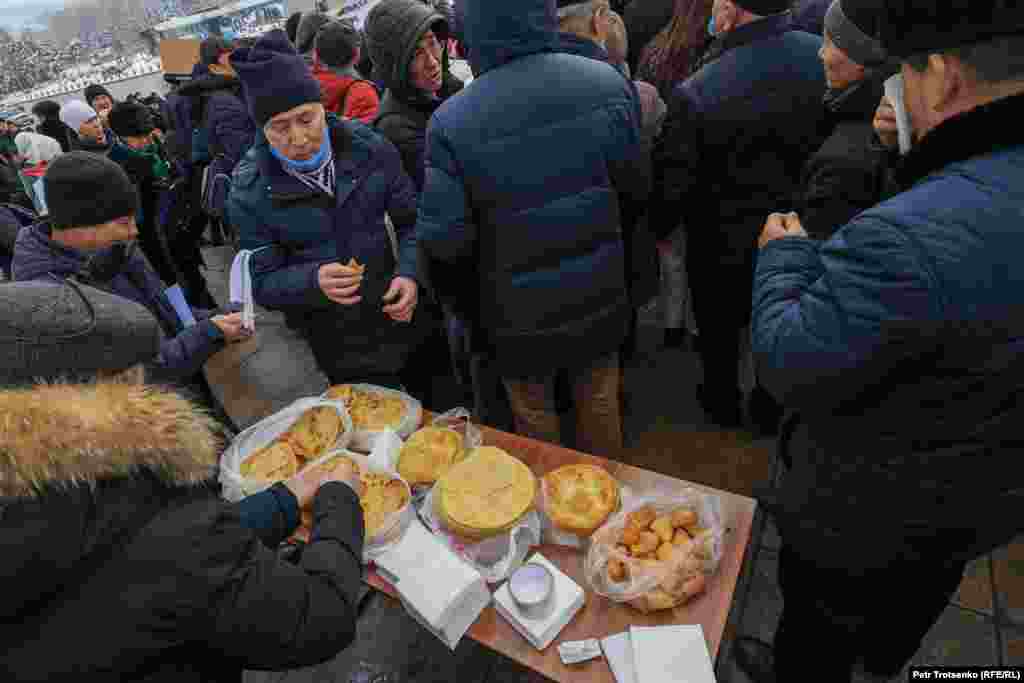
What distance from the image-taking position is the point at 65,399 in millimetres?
870

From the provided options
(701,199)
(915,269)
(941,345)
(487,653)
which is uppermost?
(915,269)

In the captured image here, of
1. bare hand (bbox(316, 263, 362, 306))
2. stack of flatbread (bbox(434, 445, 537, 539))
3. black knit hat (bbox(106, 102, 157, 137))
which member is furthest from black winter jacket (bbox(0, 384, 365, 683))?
black knit hat (bbox(106, 102, 157, 137))

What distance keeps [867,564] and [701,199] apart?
5.25 feet

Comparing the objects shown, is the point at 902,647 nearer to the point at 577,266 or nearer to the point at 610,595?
the point at 610,595

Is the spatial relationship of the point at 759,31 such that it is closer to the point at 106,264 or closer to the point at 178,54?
the point at 106,264

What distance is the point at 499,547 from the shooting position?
1489mm

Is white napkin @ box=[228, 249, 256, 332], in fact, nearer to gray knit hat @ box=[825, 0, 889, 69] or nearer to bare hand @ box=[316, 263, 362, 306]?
bare hand @ box=[316, 263, 362, 306]

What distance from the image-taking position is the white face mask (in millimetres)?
1094

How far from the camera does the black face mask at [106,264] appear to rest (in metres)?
2.03

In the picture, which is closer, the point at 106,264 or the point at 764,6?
the point at 764,6

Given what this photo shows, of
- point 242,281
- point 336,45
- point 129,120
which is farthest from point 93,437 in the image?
point 129,120

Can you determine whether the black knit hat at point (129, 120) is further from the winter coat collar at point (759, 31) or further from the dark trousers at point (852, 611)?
the dark trousers at point (852, 611)

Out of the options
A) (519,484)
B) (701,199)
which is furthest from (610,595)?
(701,199)

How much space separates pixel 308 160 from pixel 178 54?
18.5 ft
